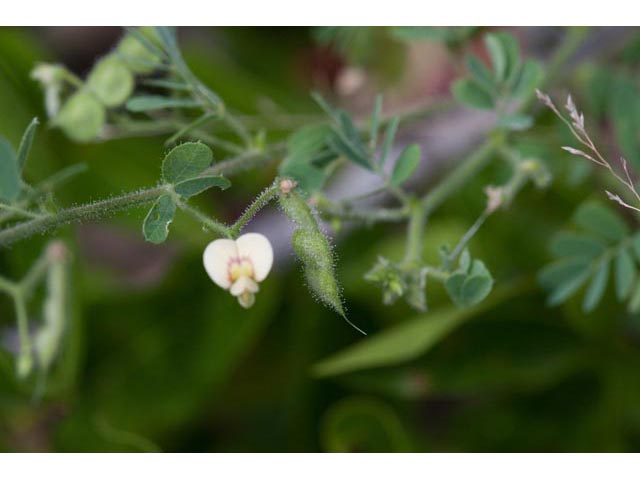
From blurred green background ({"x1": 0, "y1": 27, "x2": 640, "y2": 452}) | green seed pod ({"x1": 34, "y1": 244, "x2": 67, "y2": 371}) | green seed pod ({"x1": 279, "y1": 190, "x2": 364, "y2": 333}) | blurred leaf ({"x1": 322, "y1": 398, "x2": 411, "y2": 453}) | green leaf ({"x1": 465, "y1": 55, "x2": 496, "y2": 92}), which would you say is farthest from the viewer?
blurred green background ({"x1": 0, "y1": 27, "x2": 640, "y2": 452})

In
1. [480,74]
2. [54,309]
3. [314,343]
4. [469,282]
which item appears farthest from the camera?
[314,343]

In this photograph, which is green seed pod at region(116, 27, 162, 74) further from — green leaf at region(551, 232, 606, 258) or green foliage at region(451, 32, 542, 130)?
green leaf at region(551, 232, 606, 258)

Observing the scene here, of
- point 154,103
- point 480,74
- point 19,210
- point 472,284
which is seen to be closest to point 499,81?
point 480,74

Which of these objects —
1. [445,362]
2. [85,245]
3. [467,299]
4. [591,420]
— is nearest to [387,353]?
[445,362]

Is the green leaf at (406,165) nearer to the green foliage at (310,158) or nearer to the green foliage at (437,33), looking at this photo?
the green foliage at (310,158)

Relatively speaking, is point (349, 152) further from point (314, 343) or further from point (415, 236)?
point (314, 343)

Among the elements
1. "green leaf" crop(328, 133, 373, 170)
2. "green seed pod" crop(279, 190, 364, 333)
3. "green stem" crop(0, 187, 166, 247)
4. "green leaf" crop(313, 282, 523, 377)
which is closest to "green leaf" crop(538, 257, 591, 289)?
"green leaf" crop(313, 282, 523, 377)

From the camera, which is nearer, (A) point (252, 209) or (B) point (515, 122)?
(A) point (252, 209)

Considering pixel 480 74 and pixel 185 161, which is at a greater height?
pixel 480 74
